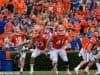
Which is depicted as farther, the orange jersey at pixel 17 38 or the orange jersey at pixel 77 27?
the orange jersey at pixel 77 27

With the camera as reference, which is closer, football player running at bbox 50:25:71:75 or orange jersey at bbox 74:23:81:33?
football player running at bbox 50:25:71:75

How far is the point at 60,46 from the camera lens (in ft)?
52.0

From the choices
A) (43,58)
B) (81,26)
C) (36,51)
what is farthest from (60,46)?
(81,26)

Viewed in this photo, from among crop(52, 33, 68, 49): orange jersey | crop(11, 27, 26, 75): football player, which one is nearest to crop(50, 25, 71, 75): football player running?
crop(52, 33, 68, 49): orange jersey

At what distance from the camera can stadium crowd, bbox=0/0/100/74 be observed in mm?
18859

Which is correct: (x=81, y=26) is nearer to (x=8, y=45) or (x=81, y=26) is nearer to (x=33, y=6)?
(x=33, y=6)

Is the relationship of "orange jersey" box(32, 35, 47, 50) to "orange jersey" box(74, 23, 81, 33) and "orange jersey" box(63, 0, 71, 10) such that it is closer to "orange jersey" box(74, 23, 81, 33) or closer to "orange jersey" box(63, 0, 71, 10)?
"orange jersey" box(74, 23, 81, 33)

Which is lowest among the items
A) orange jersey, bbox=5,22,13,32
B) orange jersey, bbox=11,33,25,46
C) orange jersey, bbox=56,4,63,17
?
orange jersey, bbox=11,33,25,46

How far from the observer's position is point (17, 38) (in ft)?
58.0

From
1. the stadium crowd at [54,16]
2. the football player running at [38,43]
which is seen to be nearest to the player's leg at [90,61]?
the football player running at [38,43]

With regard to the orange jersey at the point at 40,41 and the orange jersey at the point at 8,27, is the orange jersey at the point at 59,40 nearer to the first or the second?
the orange jersey at the point at 40,41

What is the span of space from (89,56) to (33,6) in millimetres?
6429

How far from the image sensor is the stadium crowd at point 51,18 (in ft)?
61.9

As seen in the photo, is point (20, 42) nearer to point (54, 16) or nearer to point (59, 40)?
point (59, 40)
